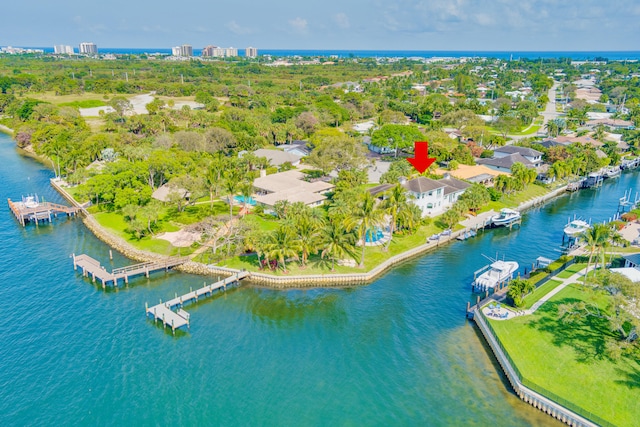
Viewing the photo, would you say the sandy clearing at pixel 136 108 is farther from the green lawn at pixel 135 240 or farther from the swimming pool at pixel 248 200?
the swimming pool at pixel 248 200

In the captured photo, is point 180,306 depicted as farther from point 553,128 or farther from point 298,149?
point 553,128

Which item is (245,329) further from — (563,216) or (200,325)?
(563,216)

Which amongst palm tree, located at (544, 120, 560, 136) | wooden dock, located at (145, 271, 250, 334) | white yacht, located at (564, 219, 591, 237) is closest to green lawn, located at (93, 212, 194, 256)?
wooden dock, located at (145, 271, 250, 334)

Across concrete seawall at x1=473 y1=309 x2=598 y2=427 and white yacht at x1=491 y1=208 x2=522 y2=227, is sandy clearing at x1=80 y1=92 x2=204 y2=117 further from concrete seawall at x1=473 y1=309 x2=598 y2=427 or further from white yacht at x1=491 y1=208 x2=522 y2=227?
concrete seawall at x1=473 y1=309 x2=598 y2=427

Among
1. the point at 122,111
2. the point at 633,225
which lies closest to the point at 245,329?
the point at 633,225

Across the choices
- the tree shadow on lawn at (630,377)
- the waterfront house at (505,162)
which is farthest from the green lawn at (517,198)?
the tree shadow on lawn at (630,377)
